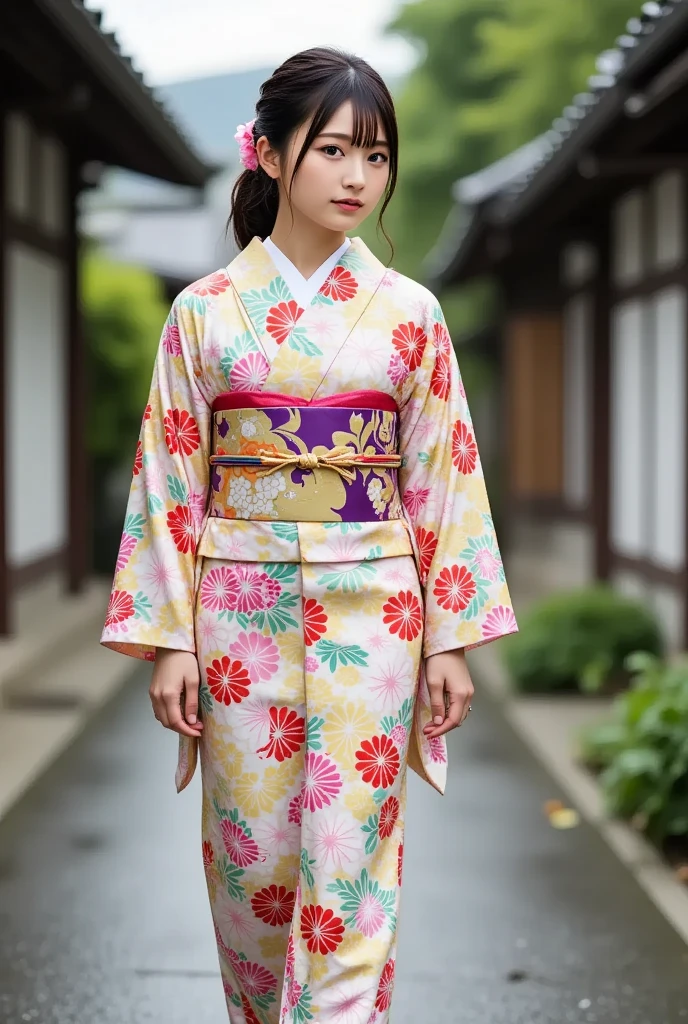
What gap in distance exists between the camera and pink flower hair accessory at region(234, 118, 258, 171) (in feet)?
9.29

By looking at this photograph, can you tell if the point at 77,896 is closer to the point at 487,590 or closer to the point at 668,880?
the point at 668,880

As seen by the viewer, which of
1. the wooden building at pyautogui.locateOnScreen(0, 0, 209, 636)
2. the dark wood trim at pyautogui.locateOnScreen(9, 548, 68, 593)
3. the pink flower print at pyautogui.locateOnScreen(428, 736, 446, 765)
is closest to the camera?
the pink flower print at pyautogui.locateOnScreen(428, 736, 446, 765)

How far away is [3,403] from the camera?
27.2 feet

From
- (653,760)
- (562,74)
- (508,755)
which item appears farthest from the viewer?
(562,74)

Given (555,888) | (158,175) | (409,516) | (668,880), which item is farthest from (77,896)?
(158,175)

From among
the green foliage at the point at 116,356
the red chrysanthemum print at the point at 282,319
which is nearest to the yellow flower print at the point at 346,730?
the red chrysanthemum print at the point at 282,319

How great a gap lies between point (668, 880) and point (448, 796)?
4.39 ft

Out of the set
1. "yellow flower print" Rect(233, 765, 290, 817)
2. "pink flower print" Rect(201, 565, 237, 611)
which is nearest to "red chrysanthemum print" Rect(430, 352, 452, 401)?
"pink flower print" Rect(201, 565, 237, 611)

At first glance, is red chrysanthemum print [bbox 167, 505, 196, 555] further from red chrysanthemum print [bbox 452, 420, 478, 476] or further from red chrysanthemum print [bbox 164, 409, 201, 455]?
red chrysanthemum print [bbox 452, 420, 478, 476]

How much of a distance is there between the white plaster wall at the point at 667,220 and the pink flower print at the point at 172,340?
649 centimetres

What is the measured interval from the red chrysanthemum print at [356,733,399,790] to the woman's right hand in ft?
1.13

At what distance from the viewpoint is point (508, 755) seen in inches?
259

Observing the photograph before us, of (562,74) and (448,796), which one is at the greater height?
(562,74)

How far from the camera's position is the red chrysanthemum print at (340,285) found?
2674 mm
